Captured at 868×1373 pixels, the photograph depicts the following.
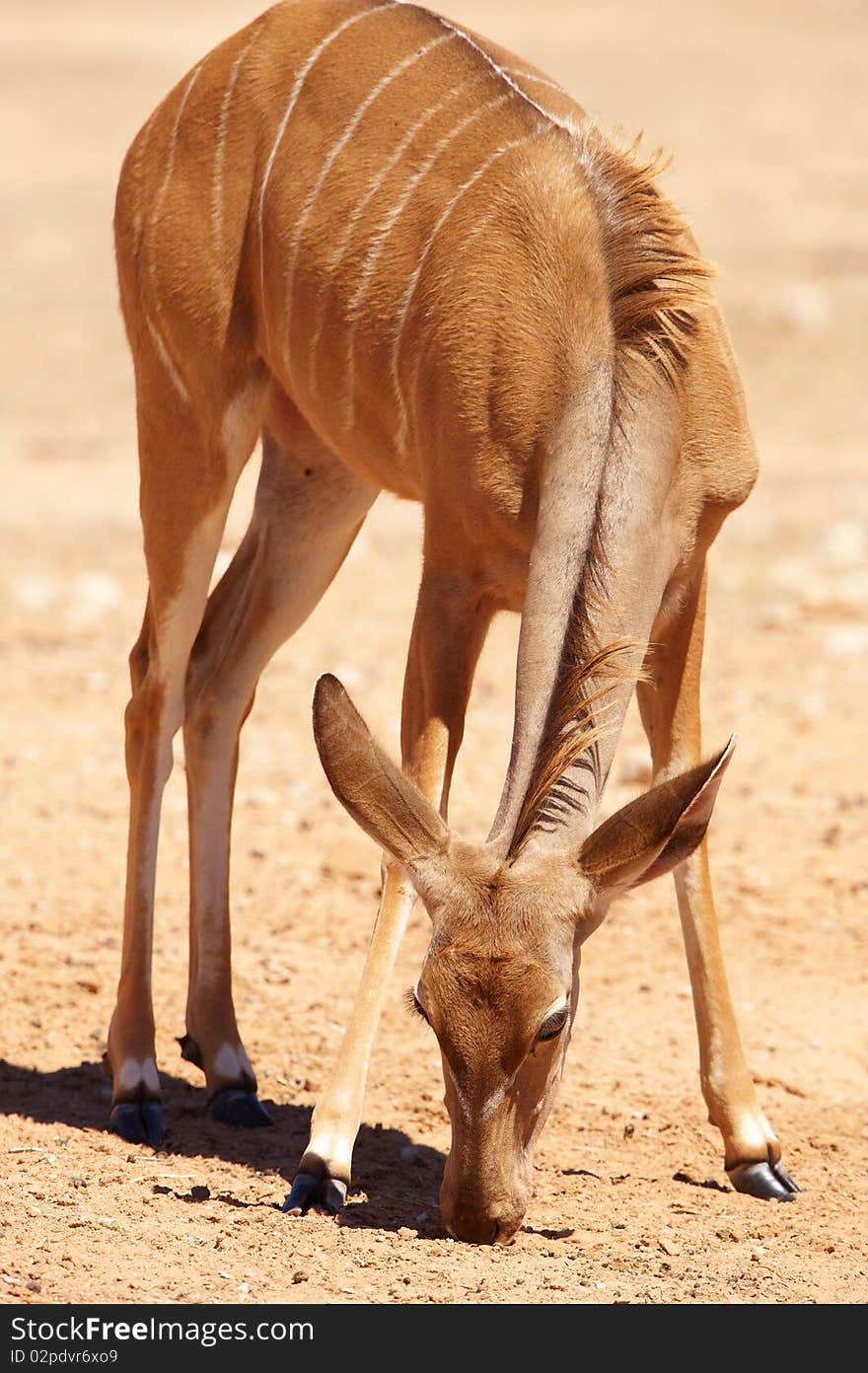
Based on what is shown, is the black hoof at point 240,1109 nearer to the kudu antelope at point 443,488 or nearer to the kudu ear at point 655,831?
the kudu antelope at point 443,488

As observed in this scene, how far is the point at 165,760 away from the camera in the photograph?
5.49 m

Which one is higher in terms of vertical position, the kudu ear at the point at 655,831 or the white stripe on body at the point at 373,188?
the white stripe on body at the point at 373,188

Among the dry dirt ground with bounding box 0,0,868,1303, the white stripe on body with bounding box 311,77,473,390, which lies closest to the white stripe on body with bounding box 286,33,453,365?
the white stripe on body with bounding box 311,77,473,390

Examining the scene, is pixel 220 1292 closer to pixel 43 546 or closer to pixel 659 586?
pixel 659 586

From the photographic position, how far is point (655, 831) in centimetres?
380

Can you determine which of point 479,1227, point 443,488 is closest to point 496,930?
point 479,1227

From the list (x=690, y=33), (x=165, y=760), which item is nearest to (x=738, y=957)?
(x=165, y=760)

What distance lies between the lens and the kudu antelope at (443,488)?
3.92m

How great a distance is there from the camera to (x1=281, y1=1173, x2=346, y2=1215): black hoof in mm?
4453

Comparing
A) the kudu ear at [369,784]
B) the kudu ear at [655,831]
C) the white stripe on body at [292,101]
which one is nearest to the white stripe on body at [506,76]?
the white stripe on body at [292,101]

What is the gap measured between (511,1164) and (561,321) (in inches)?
74.7

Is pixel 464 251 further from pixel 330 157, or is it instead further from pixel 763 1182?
pixel 763 1182

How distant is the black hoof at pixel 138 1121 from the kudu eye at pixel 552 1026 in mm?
1561

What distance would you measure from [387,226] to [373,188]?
0.46 feet
